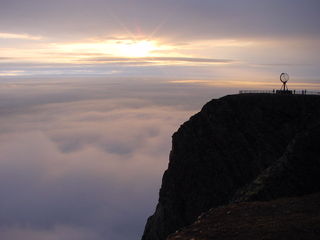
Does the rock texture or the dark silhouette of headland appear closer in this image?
the rock texture

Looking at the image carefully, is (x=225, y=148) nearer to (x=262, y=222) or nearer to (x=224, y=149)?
(x=224, y=149)

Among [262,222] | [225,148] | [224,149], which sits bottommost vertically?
[224,149]

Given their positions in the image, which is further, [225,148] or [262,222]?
[225,148]

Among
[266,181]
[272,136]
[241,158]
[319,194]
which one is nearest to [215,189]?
[241,158]

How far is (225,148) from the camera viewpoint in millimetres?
42156

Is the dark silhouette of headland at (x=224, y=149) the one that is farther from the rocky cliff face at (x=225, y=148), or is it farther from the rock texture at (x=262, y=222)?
the rock texture at (x=262, y=222)

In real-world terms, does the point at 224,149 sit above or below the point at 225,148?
below

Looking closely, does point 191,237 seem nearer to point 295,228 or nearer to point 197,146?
point 295,228

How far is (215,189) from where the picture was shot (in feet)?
134

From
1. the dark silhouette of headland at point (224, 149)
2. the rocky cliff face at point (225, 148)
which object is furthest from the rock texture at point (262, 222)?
the rocky cliff face at point (225, 148)

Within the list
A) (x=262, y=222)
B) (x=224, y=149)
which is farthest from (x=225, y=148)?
(x=262, y=222)

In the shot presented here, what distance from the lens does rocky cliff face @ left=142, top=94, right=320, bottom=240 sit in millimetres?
40250

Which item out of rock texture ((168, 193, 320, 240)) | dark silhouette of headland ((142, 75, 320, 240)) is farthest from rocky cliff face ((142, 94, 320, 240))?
rock texture ((168, 193, 320, 240))

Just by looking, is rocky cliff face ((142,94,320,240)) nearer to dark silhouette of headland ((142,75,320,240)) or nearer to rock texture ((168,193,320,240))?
dark silhouette of headland ((142,75,320,240))
